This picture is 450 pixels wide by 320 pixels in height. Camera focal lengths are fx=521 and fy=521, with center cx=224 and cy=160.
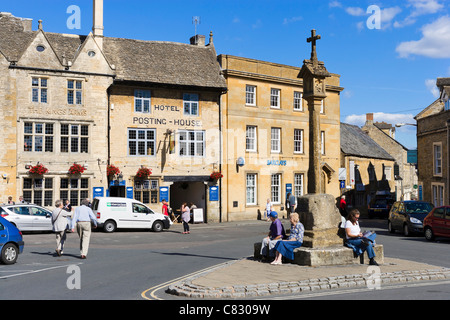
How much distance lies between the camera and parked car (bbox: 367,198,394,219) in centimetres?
4200

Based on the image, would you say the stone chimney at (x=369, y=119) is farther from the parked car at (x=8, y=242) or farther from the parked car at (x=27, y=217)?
the parked car at (x=8, y=242)

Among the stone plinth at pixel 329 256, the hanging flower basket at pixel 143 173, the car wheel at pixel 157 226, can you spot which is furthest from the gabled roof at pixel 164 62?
the stone plinth at pixel 329 256

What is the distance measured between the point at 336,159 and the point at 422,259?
86.4ft

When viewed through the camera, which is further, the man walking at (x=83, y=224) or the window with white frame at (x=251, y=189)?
the window with white frame at (x=251, y=189)

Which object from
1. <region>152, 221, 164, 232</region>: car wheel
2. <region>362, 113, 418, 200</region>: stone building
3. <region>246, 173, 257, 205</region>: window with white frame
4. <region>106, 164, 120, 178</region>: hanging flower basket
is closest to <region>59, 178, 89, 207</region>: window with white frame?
<region>106, 164, 120, 178</region>: hanging flower basket

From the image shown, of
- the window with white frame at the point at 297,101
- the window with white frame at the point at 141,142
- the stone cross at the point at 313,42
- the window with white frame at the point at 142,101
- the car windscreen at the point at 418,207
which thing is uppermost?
the window with white frame at the point at 297,101

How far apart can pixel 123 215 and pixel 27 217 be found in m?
4.91

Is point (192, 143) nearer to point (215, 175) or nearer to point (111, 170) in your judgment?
point (215, 175)

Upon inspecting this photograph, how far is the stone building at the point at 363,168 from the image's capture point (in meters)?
43.5

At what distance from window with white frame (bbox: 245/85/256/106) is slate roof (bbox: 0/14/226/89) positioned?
2327 millimetres

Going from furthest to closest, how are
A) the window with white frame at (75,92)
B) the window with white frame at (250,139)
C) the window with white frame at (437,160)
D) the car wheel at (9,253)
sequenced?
the window with white frame at (250,139), the window with white frame at (437,160), the window with white frame at (75,92), the car wheel at (9,253)

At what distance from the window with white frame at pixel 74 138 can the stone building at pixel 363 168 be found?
859 inches

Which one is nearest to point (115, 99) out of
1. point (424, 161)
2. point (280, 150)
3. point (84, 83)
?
point (84, 83)

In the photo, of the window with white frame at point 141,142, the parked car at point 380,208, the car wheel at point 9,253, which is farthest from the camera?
the parked car at point 380,208
